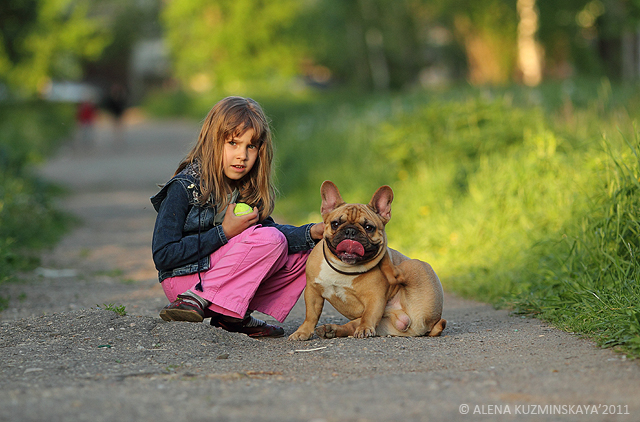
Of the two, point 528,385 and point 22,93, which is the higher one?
point 22,93

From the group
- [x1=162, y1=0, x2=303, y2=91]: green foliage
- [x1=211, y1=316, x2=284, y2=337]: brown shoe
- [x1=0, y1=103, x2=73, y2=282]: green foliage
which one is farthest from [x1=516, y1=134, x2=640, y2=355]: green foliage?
[x1=162, y1=0, x2=303, y2=91]: green foliage

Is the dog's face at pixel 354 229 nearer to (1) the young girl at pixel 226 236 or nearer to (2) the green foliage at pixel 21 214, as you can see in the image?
(1) the young girl at pixel 226 236

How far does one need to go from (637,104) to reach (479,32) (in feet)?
70.5

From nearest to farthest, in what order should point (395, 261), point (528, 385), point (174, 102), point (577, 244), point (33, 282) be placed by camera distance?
1. point (528, 385)
2. point (395, 261)
3. point (577, 244)
4. point (33, 282)
5. point (174, 102)

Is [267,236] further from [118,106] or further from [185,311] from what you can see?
[118,106]

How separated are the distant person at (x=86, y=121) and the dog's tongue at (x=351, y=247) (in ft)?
74.6

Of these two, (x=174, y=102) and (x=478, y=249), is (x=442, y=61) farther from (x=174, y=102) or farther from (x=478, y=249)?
(x=478, y=249)

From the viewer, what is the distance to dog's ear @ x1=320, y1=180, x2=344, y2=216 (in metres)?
4.56

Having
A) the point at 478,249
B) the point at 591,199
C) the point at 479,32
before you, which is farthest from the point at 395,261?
the point at 479,32

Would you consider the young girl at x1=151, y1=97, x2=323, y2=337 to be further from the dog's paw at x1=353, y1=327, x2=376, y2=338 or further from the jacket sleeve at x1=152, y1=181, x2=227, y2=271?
the dog's paw at x1=353, y1=327, x2=376, y2=338

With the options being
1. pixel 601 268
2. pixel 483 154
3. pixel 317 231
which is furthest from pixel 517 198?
pixel 317 231

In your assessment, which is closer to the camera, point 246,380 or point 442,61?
point 246,380

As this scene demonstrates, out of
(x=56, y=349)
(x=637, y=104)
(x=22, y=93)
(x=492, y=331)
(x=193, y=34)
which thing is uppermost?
(x=193, y=34)

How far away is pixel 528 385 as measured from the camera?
130 inches
